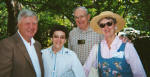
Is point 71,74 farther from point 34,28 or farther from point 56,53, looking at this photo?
point 34,28

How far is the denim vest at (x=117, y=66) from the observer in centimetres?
338

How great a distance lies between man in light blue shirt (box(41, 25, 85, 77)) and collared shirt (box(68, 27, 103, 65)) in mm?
1195

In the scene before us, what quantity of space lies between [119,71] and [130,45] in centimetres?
48

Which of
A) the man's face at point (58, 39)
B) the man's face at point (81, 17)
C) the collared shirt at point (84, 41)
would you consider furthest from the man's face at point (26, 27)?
the collared shirt at point (84, 41)

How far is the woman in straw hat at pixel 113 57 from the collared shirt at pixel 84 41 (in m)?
0.93

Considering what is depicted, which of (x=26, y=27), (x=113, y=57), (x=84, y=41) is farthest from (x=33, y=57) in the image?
(x=84, y=41)

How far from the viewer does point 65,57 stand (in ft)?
11.5

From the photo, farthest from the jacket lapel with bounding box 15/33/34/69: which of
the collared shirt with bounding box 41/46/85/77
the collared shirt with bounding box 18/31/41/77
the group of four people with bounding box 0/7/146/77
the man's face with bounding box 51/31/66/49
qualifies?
the man's face with bounding box 51/31/66/49

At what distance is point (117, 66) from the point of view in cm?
341

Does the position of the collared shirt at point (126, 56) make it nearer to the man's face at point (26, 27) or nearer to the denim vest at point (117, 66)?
the denim vest at point (117, 66)

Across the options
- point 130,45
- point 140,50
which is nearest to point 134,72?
point 130,45

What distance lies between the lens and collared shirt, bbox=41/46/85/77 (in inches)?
136

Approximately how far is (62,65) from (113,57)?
0.88 metres

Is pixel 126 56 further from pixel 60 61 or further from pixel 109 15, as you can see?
pixel 60 61
